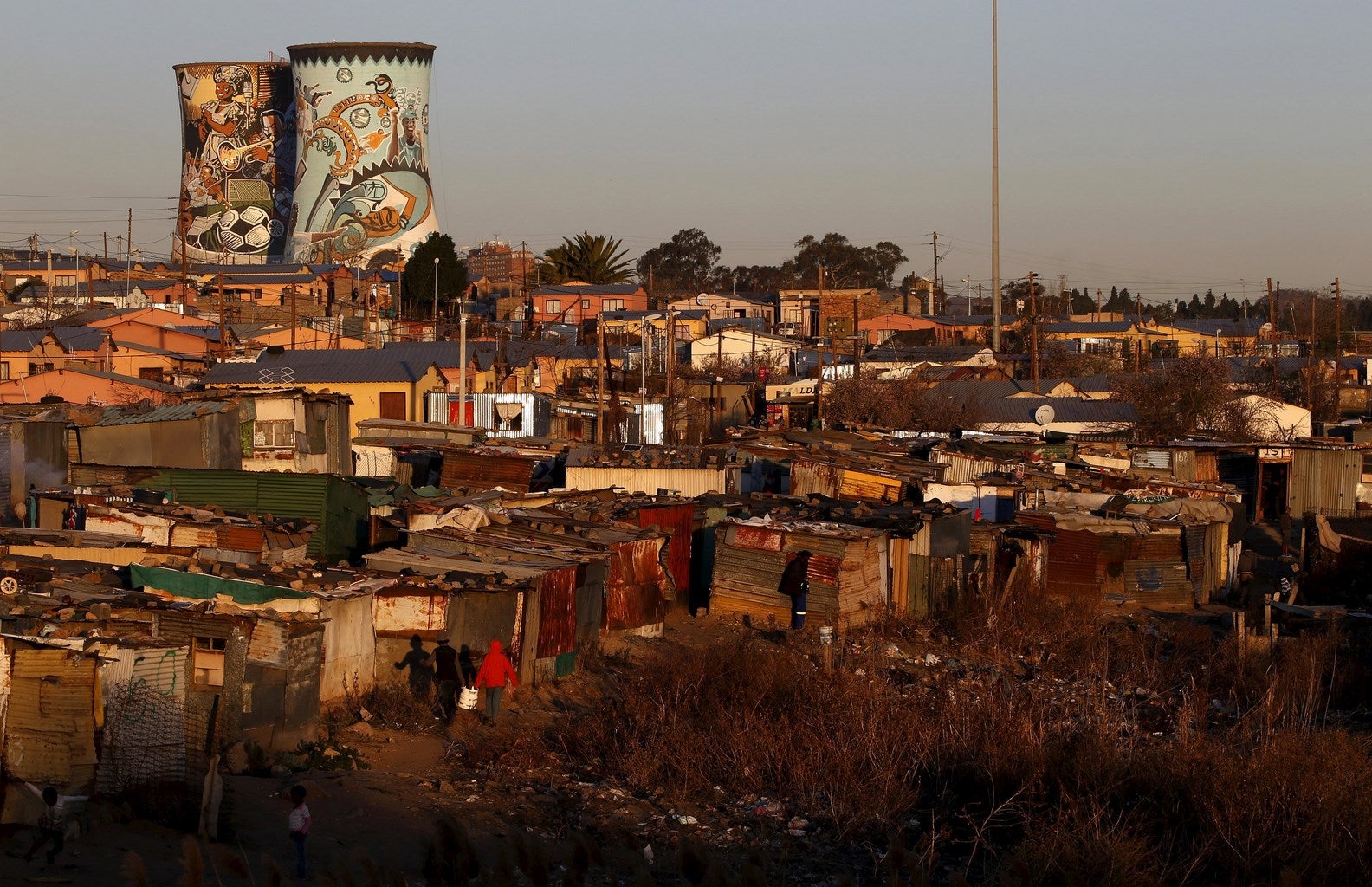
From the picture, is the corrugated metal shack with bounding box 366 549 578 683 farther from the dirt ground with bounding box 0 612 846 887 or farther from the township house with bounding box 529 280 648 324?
the township house with bounding box 529 280 648 324

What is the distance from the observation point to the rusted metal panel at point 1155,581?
19500 mm

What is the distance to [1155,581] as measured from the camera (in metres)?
19.6

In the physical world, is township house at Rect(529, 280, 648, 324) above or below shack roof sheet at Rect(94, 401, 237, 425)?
above

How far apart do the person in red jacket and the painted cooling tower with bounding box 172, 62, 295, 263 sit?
193 feet

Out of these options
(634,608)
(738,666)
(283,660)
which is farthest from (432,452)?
(283,660)

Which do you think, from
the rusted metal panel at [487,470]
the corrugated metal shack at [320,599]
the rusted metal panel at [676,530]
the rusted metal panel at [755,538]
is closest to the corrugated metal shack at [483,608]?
the corrugated metal shack at [320,599]

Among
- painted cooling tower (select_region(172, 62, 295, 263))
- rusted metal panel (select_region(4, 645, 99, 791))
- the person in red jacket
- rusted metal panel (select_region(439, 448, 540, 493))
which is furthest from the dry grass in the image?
painted cooling tower (select_region(172, 62, 295, 263))

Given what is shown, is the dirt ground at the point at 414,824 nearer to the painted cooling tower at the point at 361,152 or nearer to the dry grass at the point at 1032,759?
the dry grass at the point at 1032,759

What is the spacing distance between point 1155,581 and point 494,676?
35.5 ft

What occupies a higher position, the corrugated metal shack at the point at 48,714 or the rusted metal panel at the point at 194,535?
the rusted metal panel at the point at 194,535

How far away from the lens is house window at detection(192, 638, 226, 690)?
10.2m

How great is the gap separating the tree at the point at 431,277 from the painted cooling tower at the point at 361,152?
328 inches

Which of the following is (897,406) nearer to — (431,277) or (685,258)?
(431,277)

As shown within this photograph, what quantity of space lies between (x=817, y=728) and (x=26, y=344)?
26.4 metres
